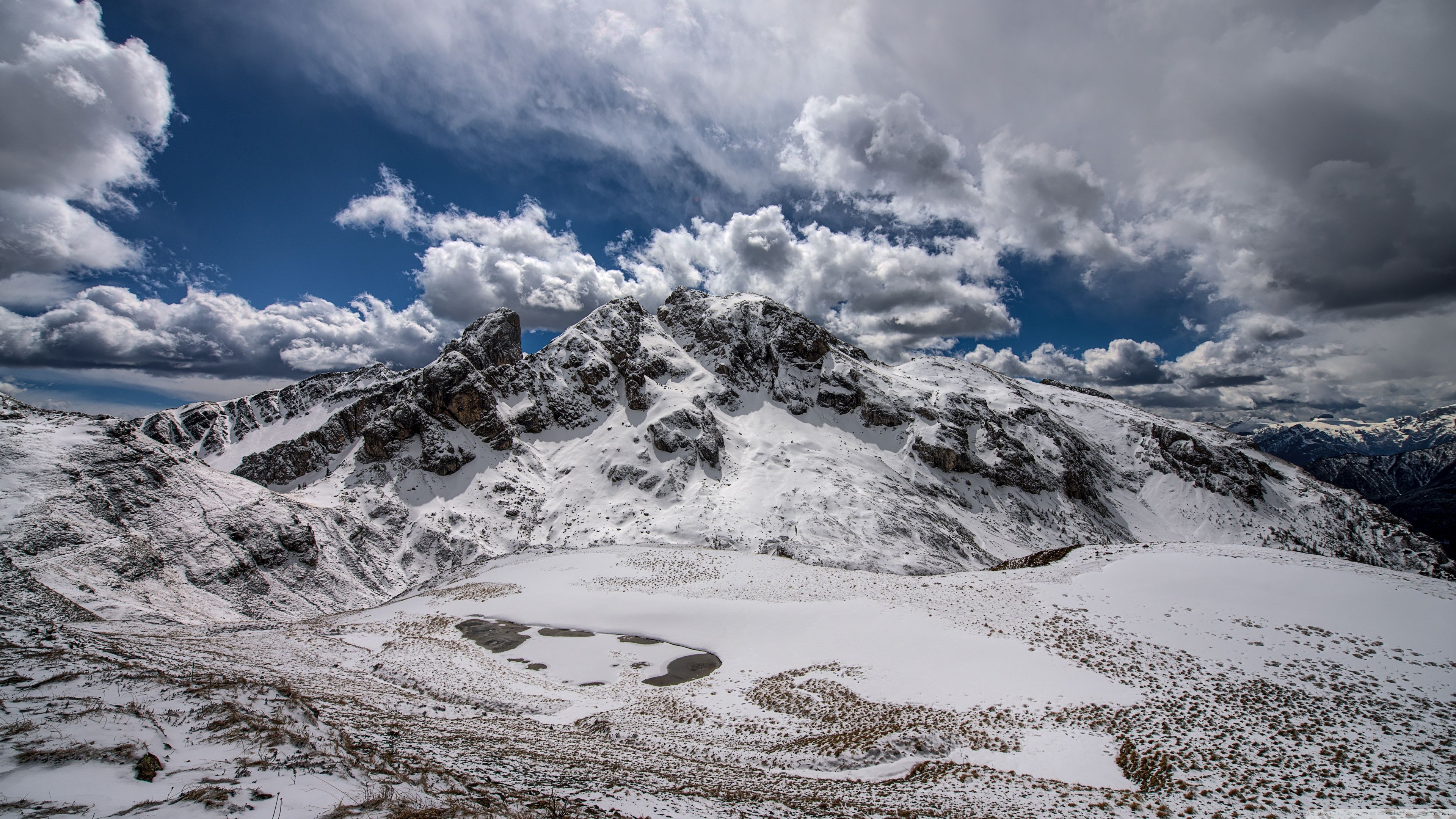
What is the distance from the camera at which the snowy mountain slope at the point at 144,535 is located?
1133 inches

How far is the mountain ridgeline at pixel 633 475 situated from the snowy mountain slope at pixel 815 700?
21.1 meters

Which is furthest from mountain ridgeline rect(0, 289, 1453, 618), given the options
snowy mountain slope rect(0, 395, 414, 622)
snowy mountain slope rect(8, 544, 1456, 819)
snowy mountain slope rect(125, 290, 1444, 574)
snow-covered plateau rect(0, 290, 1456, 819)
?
snowy mountain slope rect(8, 544, 1456, 819)

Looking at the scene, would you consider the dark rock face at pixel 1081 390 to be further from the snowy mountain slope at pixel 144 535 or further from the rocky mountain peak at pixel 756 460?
the snowy mountain slope at pixel 144 535

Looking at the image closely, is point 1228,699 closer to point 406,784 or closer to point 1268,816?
point 1268,816

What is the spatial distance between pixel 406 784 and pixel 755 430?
2883 inches

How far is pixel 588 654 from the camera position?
886 inches

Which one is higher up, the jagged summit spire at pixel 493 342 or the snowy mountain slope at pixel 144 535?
the jagged summit spire at pixel 493 342

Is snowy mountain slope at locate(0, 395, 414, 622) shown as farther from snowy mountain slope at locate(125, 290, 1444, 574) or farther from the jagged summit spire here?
the jagged summit spire

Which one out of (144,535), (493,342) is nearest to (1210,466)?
(493,342)

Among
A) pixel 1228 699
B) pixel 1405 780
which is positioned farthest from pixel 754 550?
pixel 1405 780

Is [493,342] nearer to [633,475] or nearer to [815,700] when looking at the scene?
[633,475]

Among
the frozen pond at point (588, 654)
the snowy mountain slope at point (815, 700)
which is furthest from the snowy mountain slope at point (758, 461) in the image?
the frozen pond at point (588, 654)

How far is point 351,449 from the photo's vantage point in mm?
77750

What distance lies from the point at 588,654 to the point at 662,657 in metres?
3.27
